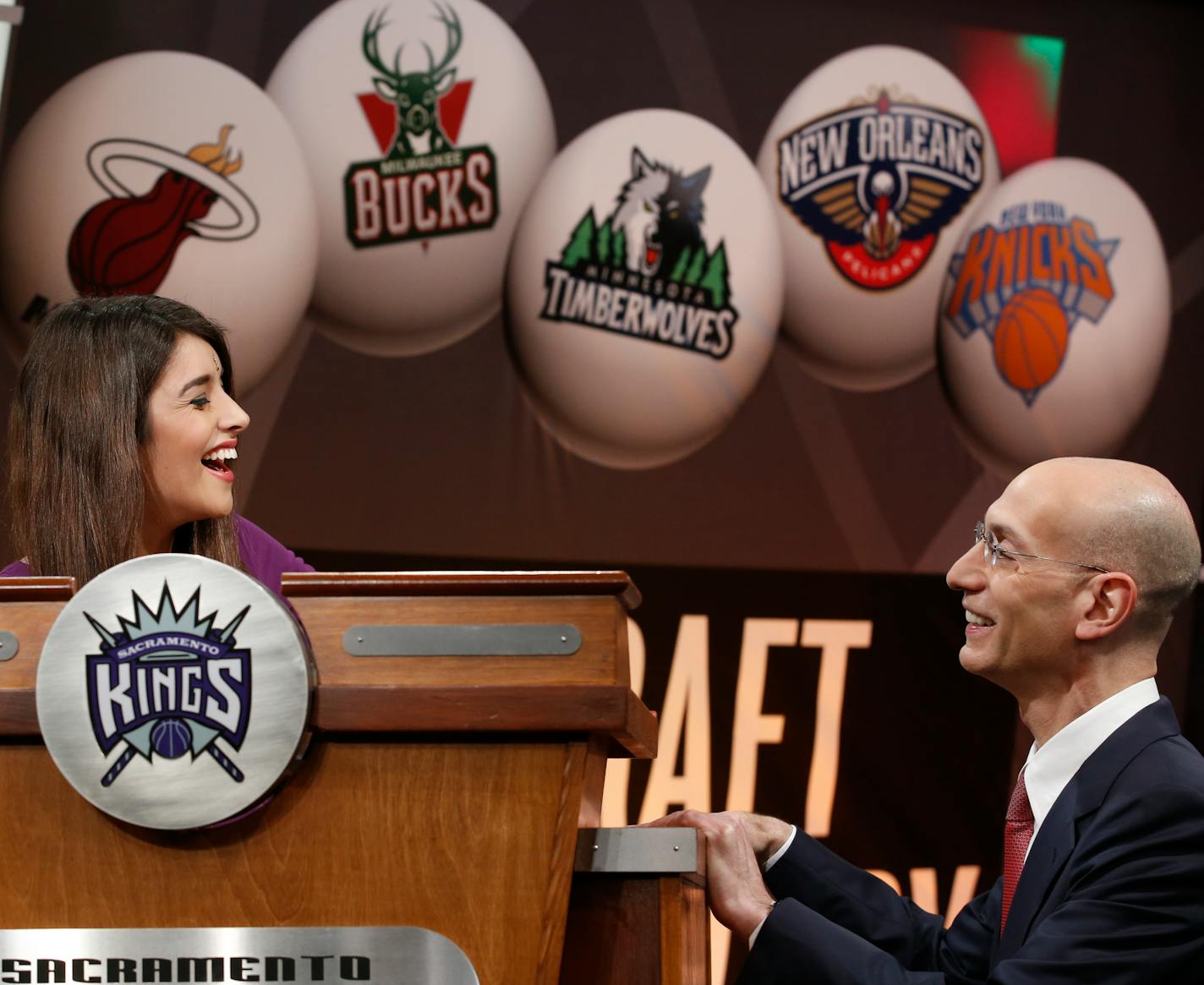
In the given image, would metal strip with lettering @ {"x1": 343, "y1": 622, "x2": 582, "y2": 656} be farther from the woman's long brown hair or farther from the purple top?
the purple top

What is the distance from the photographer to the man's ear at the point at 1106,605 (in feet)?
5.04

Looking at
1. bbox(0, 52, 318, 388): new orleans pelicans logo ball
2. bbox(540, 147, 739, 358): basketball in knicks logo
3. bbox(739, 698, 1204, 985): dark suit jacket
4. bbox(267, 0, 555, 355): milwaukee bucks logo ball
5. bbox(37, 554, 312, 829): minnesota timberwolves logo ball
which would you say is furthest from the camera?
bbox(540, 147, 739, 358): basketball in knicks logo

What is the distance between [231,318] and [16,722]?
2.25 meters

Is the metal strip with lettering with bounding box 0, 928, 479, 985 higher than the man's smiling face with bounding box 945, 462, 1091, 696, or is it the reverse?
the man's smiling face with bounding box 945, 462, 1091, 696

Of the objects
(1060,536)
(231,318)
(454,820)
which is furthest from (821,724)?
(454,820)

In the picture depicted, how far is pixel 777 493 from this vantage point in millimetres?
3672

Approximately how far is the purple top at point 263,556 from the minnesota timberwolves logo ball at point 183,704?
2.40ft

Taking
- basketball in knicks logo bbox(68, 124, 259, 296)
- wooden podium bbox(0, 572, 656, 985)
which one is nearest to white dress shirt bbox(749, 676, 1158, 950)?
wooden podium bbox(0, 572, 656, 985)

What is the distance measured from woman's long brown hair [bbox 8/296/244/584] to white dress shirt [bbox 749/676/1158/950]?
104cm

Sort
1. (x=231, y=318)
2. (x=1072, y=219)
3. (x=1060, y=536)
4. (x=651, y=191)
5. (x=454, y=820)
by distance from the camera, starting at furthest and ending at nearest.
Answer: (x=1072, y=219) → (x=651, y=191) → (x=231, y=318) → (x=1060, y=536) → (x=454, y=820)

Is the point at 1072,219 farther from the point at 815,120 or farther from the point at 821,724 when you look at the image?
the point at 821,724

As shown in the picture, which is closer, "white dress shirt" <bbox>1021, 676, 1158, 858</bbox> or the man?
the man

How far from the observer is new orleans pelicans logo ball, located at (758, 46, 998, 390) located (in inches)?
147

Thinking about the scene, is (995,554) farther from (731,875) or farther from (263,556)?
(263,556)
